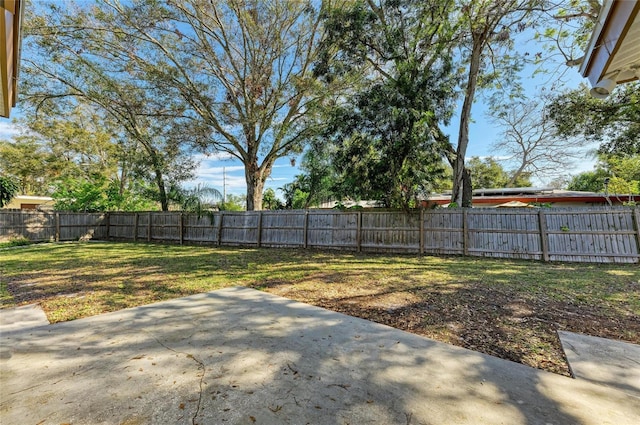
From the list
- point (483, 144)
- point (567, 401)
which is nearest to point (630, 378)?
point (567, 401)

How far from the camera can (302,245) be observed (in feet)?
34.0

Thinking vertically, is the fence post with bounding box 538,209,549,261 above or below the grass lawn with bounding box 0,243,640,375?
above

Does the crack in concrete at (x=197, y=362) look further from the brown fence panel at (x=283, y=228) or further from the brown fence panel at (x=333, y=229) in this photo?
the brown fence panel at (x=283, y=228)

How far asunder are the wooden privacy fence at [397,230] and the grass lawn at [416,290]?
705 millimetres

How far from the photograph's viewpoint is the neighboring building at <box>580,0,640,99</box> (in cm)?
190

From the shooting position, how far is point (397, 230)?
9031mm

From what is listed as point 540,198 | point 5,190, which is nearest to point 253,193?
point 5,190

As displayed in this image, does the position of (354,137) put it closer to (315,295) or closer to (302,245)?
(302,245)

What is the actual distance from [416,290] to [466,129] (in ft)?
23.8

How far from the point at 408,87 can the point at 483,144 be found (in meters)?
13.6

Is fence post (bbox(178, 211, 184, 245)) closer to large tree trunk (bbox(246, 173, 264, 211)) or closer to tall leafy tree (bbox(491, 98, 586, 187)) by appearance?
large tree trunk (bbox(246, 173, 264, 211))

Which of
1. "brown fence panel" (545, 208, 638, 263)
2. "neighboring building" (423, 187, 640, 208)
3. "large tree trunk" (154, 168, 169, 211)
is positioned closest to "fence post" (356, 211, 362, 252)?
"neighboring building" (423, 187, 640, 208)

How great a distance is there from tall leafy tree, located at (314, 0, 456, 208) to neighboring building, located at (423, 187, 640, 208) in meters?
4.26

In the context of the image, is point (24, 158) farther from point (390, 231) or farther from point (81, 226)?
point (390, 231)
